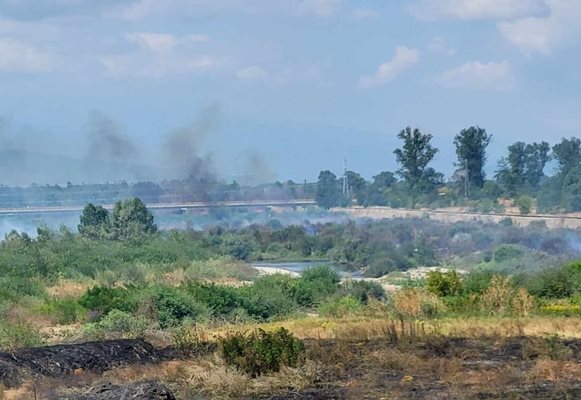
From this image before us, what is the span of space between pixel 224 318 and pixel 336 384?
589 inches

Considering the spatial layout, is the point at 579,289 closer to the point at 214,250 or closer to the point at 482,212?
the point at 214,250

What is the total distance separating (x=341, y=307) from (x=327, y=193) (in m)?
89.1

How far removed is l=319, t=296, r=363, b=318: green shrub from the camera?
35.1 m

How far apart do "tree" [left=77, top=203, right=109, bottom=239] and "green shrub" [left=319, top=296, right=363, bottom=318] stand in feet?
126

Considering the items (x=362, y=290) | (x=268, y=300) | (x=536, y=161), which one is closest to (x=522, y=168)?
(x=536, y=161)

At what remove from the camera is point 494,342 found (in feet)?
87.7

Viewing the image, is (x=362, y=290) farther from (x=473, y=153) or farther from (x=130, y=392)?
(x=473, y=153)

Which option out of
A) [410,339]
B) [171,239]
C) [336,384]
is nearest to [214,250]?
[171,239]

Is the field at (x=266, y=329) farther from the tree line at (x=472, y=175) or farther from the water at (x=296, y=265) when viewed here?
the tree line at (x=472, y=175)

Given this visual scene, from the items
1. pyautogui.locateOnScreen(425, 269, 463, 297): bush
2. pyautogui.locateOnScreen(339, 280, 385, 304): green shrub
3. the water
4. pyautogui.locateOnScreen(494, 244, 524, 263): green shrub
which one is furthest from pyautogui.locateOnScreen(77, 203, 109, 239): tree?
pyautogui.locateOnScreen(425, 269, 463, 297): bush

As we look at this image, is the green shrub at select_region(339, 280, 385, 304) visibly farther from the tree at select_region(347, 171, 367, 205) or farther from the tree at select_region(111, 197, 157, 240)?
the tree at select_region(347, 171, 367, 205)

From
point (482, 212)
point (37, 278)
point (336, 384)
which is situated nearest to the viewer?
point (336, 384)

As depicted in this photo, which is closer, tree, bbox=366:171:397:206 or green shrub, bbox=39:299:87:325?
green shrub, bbox=39:299:87:325

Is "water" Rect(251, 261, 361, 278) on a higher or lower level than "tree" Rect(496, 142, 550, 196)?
lower
